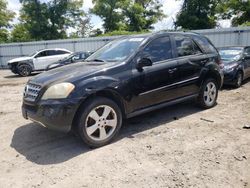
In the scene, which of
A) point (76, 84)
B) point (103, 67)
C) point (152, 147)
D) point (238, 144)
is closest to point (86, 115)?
point (76, 84)

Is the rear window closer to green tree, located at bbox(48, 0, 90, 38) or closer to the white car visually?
the white car

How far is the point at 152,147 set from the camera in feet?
14.2

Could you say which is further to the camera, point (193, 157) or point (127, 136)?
point (127, 136)

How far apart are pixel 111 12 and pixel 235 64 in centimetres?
2825

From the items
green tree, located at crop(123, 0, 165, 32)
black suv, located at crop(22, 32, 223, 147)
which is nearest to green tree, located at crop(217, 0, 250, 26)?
green tree, located at crop(123, 0, 165, 32)

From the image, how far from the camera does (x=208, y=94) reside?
6281 millimetres

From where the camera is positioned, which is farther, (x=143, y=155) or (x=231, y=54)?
(x=231, y=54)

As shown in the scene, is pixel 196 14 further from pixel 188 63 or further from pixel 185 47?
pixel 188 63

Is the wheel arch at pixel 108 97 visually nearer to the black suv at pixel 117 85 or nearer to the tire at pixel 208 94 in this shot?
the black suv at pixel 117 85

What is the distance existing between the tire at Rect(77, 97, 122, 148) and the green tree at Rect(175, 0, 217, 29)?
25.2 meters

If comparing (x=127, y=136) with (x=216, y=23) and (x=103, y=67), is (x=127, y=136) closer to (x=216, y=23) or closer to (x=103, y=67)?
(x=103, y=67)

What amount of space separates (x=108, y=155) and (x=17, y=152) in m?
1.53

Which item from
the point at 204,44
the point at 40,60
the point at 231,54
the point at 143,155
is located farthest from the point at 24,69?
the point at 143,155

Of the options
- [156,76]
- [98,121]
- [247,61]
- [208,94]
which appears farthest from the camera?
[247,61]
